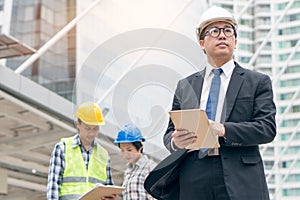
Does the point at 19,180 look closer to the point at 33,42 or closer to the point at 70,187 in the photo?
the point at 33,42

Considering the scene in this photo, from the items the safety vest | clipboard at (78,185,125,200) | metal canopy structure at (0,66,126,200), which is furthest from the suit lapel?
metal canopy structure at (0,66,126,200)

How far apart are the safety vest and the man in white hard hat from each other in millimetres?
1061

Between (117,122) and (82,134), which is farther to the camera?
(82,134)

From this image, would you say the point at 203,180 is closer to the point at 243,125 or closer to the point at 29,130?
the point at 243,125

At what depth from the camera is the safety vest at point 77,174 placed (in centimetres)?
308

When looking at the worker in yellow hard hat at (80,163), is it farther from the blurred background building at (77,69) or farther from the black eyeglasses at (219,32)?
the black eyeglasses at (219,32)

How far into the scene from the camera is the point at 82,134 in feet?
10.4

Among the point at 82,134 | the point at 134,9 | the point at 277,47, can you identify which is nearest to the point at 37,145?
the point at 134,9

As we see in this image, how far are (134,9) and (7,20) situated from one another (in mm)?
1392

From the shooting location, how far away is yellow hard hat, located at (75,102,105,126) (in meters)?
3.12

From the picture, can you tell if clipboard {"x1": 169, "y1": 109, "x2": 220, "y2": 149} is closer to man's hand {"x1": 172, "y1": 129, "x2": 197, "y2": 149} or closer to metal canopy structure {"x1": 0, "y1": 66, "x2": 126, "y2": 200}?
man's hand {"x1": 172, "y1": 129, "x2": 197, "y2": 149}

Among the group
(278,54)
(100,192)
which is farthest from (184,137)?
(278,54)

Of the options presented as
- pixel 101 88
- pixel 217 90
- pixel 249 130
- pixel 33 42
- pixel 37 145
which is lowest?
pixel 249 130

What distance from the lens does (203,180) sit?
1979 mm
